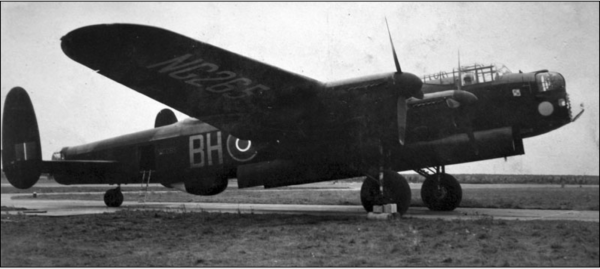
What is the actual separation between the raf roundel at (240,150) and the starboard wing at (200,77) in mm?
1497

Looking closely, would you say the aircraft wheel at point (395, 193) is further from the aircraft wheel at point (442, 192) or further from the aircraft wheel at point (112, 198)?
the aircraft wheel at point (112, 198)

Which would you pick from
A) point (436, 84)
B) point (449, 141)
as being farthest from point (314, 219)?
point (436, 84)

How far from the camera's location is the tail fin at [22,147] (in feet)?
34.2

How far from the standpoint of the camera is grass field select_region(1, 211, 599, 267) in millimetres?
6246

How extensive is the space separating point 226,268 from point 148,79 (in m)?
4.82

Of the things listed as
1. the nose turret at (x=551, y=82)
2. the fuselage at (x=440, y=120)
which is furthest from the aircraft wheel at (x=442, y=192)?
the nose turret at (x=551, y=82)

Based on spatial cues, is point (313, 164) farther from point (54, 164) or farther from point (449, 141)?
point (54, 164)

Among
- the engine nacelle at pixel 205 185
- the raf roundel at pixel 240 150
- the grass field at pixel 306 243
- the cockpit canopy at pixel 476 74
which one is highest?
the cockpit canopy at pixel 476 74

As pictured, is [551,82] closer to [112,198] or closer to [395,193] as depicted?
[395,193]

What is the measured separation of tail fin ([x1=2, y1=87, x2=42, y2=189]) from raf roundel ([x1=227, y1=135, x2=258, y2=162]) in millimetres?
4499

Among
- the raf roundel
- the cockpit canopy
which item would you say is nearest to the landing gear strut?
the raf roundel

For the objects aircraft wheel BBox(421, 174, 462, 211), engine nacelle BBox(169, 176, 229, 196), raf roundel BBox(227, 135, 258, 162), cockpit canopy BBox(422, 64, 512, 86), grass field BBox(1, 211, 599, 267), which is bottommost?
grass field BBox(1, 211, 599, 267)

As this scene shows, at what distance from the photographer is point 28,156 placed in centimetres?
1183

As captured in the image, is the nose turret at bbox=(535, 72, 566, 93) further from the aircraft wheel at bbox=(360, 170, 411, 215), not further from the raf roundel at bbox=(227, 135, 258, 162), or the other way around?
the raf roundel at bbox=(227, 135, 258, 162)
